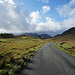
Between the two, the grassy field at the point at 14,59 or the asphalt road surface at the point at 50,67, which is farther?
the grassy field at the point at 14,59

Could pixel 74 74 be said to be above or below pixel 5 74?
below

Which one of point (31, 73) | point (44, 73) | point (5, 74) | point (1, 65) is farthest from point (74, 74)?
point (1, 65)

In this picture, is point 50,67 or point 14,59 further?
point 14,59

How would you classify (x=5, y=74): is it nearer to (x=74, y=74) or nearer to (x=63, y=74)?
(x=63, y=74)

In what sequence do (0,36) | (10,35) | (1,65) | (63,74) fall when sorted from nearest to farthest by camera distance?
(63,74)
(1,65)
(0,36)
(10,35)

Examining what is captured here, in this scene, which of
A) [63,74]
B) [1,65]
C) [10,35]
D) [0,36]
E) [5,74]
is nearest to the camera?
[5,74]

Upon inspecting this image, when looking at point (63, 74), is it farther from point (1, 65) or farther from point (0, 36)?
point (0, 36)

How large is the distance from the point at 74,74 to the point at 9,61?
8.65 meters

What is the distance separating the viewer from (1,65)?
296 inches

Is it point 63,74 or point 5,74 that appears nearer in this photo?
point 5,74

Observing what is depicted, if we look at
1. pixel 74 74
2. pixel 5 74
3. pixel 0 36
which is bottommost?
pixel 74 74

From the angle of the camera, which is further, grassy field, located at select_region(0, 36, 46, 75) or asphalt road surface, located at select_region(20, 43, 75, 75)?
grassy field, located at select_region(0, 36, 46, 75)

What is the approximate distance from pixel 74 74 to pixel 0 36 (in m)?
158

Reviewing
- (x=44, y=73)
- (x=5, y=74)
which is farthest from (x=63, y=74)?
(x=5, y=74)
